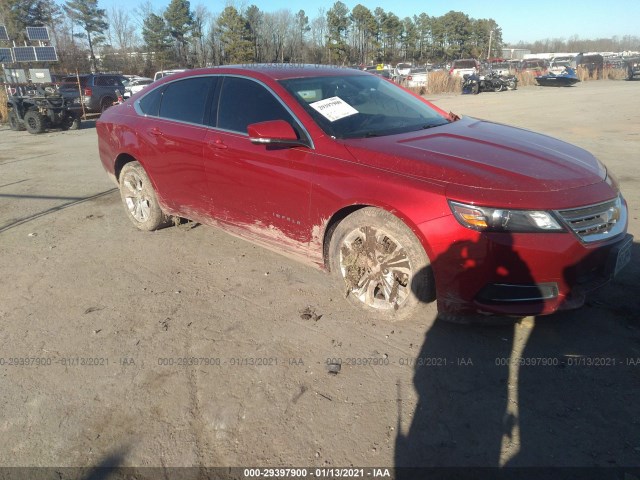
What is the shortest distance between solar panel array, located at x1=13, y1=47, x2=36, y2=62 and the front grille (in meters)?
23.5

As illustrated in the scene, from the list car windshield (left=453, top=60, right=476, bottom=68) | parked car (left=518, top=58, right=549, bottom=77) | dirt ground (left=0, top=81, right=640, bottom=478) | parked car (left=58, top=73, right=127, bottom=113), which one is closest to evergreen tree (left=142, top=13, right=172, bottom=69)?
car windshield (left=453, top=60, right=476, bottom=68)

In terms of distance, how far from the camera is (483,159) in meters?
3.01

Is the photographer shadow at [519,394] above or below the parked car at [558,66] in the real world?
below

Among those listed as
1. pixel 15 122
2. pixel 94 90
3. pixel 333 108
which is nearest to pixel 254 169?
pixel 333 108

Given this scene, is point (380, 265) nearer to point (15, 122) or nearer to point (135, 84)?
point (15, 122)

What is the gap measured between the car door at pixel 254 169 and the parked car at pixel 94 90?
17734mm

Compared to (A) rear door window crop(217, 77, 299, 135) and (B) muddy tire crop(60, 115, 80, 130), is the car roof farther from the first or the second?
(B) muddy tire crop(60, 115, 80, 130)

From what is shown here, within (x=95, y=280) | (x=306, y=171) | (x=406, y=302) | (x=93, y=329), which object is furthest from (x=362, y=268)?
(x=95, y=280)

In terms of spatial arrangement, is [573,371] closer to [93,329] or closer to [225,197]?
[225,197]

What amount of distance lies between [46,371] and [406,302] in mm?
2268

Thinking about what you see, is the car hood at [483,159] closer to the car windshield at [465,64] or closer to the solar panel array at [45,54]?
the solar panel array at [45,54]

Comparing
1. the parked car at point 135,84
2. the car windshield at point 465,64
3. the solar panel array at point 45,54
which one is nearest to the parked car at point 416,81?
the car windshield at point 465,64

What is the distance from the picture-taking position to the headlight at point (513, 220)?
2664mm

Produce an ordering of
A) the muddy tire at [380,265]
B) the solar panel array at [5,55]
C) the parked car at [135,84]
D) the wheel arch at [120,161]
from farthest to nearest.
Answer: the parked car at [135,84] → the solar panel array at [5,55] → the wheel arch at [120,161] → the muddy tire at [380,265]
